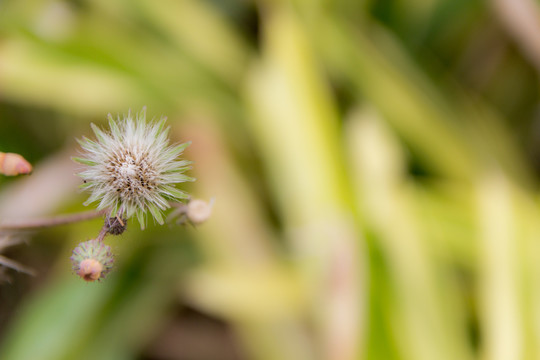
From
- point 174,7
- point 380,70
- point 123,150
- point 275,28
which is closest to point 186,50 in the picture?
point 174,7

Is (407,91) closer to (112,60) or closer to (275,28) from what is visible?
(275,28)

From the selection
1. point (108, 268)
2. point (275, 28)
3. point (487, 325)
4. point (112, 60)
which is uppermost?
point (275, 28)

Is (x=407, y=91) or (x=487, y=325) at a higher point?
(x=407, y=91)

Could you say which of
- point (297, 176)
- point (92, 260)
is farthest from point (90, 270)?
point (297, 176)

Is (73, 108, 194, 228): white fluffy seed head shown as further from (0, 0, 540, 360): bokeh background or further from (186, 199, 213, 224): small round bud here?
(0, 0, 540, 360): bokeh background

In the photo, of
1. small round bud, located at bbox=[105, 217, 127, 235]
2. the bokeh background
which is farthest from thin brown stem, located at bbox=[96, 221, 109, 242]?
the bokeh background

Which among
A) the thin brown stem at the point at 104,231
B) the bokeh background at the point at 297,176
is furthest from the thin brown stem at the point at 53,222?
the bokeh background at the point at 297,176

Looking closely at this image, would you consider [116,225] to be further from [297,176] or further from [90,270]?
[297,176]
